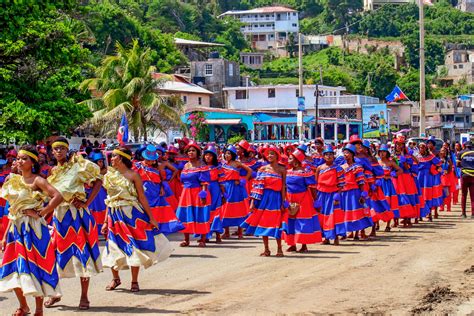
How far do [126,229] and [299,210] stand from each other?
198 inches

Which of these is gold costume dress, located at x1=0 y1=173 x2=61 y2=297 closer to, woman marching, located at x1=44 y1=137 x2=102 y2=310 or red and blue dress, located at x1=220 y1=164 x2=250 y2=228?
woman marching, located at x1=44 y1=137 x2=102 y2=310

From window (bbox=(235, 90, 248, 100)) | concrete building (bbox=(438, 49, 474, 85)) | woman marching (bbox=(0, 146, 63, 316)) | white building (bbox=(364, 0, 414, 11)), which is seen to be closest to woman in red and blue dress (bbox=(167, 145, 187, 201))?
woman marching (bbox=(0, 146, 63, 316))

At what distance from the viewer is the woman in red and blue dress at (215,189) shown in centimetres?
1814

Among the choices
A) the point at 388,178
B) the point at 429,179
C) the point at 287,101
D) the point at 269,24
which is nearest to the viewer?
the point at 388,178

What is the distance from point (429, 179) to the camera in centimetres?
2416

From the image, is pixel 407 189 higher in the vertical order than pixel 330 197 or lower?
lower

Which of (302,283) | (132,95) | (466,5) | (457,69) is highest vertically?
(466,5)

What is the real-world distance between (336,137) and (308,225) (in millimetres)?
57440

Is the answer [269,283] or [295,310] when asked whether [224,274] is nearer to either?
[269,283]

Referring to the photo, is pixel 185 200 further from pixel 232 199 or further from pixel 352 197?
pixel 352 197

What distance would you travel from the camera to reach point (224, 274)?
46.4ft

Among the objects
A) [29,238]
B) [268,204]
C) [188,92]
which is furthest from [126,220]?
[188,92]

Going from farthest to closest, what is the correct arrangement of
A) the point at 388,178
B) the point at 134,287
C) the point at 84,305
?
the point at 388,178 → the point at 134,287 → the point at 84,305

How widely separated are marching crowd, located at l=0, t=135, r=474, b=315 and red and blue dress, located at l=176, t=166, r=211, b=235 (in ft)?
0.06
